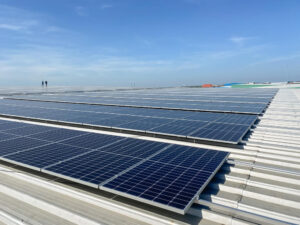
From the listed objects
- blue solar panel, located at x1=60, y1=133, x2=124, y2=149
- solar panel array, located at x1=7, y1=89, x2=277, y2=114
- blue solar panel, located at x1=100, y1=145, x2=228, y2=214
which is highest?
solar panel array, located at x1=7, y1=89, x2=277, y2=114

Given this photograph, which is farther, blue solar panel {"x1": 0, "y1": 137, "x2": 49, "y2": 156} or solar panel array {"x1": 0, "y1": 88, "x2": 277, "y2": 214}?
blue solar panel {"x1": 0, "y1": 137, "x2": 49, "y2": 156}

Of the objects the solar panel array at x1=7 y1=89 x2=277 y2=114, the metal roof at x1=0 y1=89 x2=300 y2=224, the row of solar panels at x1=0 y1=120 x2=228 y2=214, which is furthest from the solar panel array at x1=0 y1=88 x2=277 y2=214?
the solar panel array at x1=7 y1=89 x2=277 y2=114

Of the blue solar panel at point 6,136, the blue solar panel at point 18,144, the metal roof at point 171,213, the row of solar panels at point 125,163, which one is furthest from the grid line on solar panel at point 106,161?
the blue solar panel at point 6,136

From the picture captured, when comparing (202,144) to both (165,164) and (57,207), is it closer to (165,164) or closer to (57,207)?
(165,164)

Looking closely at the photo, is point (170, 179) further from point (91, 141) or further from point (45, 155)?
point (91, 141)

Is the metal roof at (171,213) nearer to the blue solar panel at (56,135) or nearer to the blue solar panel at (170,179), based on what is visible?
the blue solar panel at (170,179)

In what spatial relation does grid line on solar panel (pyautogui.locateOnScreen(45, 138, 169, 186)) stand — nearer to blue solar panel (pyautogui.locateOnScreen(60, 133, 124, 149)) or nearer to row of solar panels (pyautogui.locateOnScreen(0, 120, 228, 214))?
row of solar panels (pyautogui.locateOnScreen(0, 120, 228, 214))
